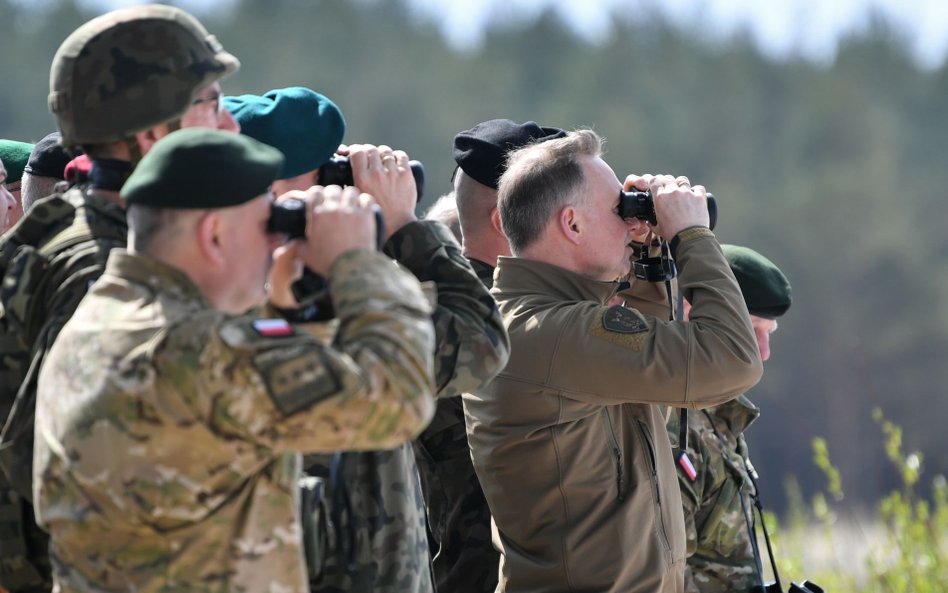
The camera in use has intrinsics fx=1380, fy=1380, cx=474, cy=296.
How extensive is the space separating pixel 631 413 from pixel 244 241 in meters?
1.49

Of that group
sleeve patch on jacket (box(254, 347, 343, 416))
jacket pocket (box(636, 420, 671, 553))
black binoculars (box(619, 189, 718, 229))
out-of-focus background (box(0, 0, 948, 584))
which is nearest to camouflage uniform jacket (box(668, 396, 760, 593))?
jacket pocket (box(636, 420, 671, 553))

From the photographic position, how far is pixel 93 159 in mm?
2738

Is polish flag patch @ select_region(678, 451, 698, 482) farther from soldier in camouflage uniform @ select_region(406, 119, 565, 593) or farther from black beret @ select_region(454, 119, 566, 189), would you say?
black beret @ select_region(454, 119, 566, 189)

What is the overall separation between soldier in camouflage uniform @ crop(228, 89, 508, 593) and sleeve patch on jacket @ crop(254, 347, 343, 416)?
2.29ft

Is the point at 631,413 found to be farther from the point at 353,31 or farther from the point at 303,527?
the point at 353,31

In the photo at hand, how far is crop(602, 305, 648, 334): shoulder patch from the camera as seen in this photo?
11.1ft

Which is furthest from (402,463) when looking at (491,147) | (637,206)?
(491,147)

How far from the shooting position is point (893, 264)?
34844 mm

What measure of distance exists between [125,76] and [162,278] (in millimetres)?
605

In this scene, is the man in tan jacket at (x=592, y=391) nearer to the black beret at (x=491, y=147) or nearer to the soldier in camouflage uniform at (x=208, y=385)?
the black beret at (x=491, y=147)

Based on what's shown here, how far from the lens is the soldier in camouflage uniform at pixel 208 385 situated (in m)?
2.12

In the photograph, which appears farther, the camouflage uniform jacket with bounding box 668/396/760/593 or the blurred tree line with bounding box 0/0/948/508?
the blurred tree line with bounding box 0/0/948/508

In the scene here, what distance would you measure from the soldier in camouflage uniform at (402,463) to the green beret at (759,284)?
5.76ft

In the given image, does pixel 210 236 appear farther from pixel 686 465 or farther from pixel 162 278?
pixel 686 465
